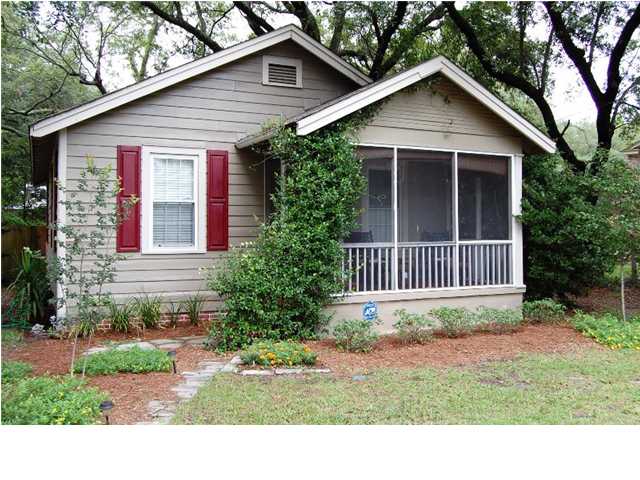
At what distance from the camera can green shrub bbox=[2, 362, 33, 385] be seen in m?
5.42

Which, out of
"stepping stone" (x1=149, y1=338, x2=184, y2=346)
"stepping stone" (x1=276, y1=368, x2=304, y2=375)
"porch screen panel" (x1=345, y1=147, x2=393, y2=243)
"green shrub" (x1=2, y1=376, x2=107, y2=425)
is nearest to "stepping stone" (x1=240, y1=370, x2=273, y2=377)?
"stepping stone" (x1=276, y1=368, x2=304, y2=375)

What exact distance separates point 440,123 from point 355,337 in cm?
378

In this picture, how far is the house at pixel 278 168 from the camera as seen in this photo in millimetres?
8312

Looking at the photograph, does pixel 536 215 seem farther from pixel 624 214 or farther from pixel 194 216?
pixel 194 216

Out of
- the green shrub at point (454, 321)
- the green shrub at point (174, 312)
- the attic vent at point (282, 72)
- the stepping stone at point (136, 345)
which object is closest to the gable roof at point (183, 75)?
the attic vent at point (282, 72)

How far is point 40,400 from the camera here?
446cm

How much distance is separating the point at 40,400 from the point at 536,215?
7874 mm

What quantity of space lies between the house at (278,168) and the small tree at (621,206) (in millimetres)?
1107

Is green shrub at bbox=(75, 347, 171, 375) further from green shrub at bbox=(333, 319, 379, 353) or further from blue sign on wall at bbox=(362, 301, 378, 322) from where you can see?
blue sign on wall at bbox=(362, 301, 378, 322)

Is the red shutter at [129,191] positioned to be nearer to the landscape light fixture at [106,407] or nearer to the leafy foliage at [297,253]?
the leafy foliage at [297,253]

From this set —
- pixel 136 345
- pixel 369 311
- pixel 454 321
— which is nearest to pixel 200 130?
pixel 136 345

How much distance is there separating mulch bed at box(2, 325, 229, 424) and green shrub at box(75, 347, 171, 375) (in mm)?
94

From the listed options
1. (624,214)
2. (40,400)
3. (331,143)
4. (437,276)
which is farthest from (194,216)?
(624,214)

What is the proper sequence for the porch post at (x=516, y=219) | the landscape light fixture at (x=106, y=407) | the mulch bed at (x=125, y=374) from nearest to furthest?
the landscape light fixture at (x=106, y=407) → the mulch bed at (x=125, y=374) → the porch post at (x=516, y=219)
